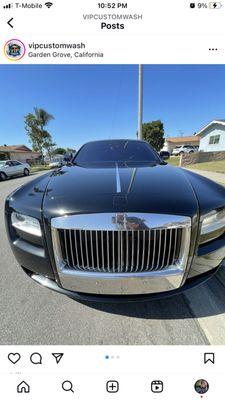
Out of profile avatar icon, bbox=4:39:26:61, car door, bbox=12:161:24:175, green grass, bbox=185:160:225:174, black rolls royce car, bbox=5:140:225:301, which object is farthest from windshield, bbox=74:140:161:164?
car door, bbox=12:161:24:175

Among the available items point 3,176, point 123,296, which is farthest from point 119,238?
point 3,176

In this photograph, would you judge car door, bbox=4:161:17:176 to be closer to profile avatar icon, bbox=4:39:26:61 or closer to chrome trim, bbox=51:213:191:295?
profile avatar icon, bbox=4:39:26:61

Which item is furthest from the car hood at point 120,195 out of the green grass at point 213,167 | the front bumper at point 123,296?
the green grass at point 213,167

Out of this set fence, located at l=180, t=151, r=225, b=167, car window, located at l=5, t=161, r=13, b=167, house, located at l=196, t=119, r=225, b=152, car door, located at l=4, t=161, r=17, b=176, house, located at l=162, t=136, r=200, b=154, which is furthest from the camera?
house, located at l=162, t=136, r=200, b=154

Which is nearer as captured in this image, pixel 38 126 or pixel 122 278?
pixel 122 278

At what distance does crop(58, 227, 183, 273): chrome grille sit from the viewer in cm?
160

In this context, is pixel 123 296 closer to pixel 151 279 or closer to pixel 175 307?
pixel 151 279
